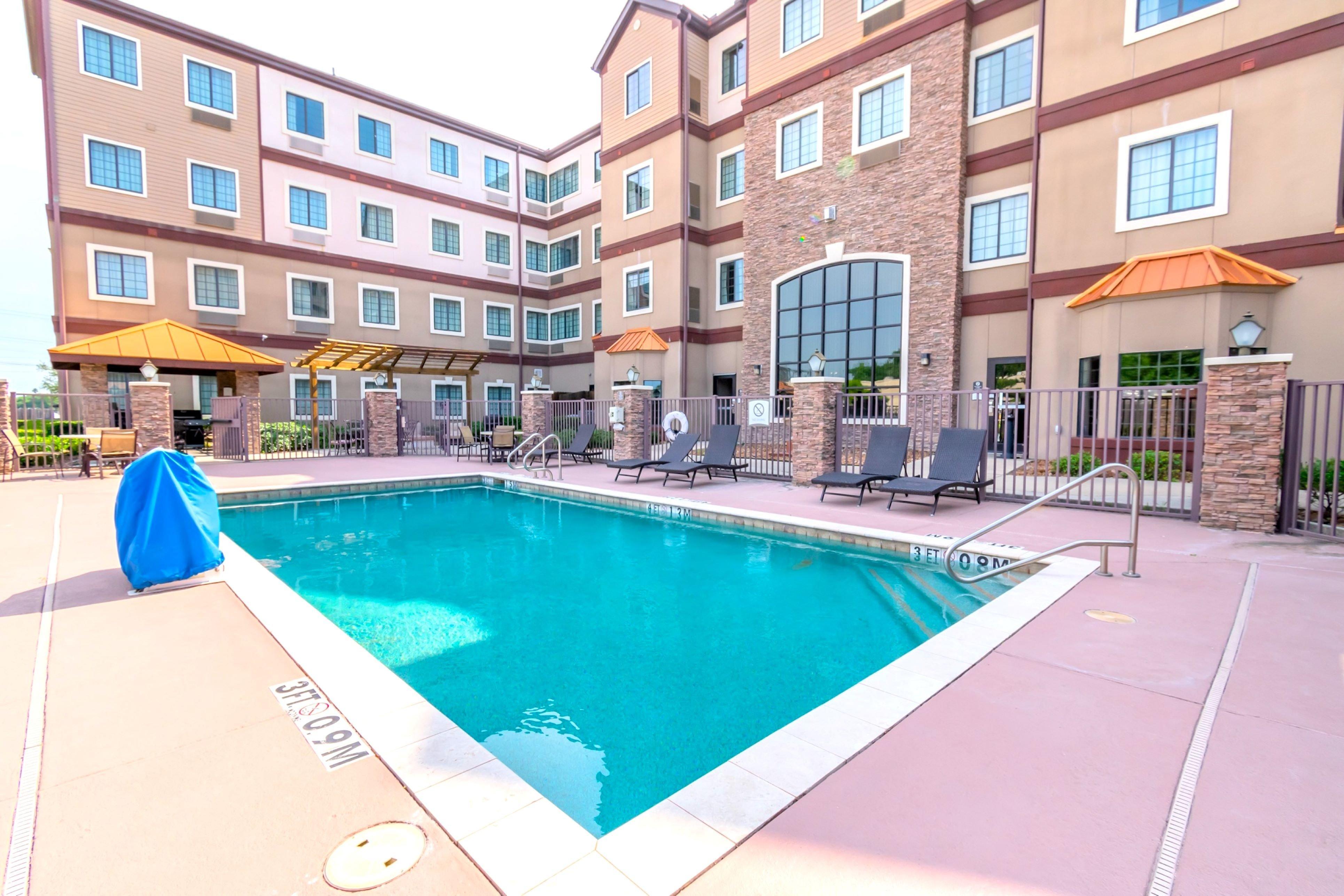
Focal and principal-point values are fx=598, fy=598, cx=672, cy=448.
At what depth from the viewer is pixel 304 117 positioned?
21.8m

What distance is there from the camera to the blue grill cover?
15.4 ft

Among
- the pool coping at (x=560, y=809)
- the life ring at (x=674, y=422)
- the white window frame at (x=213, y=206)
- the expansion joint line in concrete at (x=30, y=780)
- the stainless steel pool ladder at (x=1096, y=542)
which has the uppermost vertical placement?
the white window frame at (x=213, y=206)

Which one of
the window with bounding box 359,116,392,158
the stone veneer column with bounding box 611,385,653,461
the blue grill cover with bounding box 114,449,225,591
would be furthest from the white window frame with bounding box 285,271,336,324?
the blue grill cover with bounding box 114,449,225,591

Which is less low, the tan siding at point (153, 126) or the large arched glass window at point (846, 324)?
the tan siding at point (153, 126)

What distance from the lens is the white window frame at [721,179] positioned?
1969cm

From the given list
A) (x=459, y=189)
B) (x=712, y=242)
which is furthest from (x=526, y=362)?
(x=712, y=242)

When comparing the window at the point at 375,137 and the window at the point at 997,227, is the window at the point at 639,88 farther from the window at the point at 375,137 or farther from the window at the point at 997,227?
the window at the point at 997,227

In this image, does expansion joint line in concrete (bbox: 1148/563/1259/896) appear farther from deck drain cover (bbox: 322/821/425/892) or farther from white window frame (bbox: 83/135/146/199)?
white window frame (bbox: 83/135/146/199)

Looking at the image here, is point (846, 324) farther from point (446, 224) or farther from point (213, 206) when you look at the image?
point (213, 206)

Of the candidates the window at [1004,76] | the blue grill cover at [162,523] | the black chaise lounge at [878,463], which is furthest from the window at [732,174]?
the blue grill cover at [162,523]

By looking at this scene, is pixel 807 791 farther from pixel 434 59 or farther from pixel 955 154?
pixel 434 59

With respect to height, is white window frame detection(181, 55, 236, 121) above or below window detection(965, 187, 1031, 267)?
above

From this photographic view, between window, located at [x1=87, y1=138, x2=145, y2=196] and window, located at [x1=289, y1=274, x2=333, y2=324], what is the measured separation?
185 inches

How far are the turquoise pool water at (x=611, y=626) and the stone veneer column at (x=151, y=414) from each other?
641 cm
